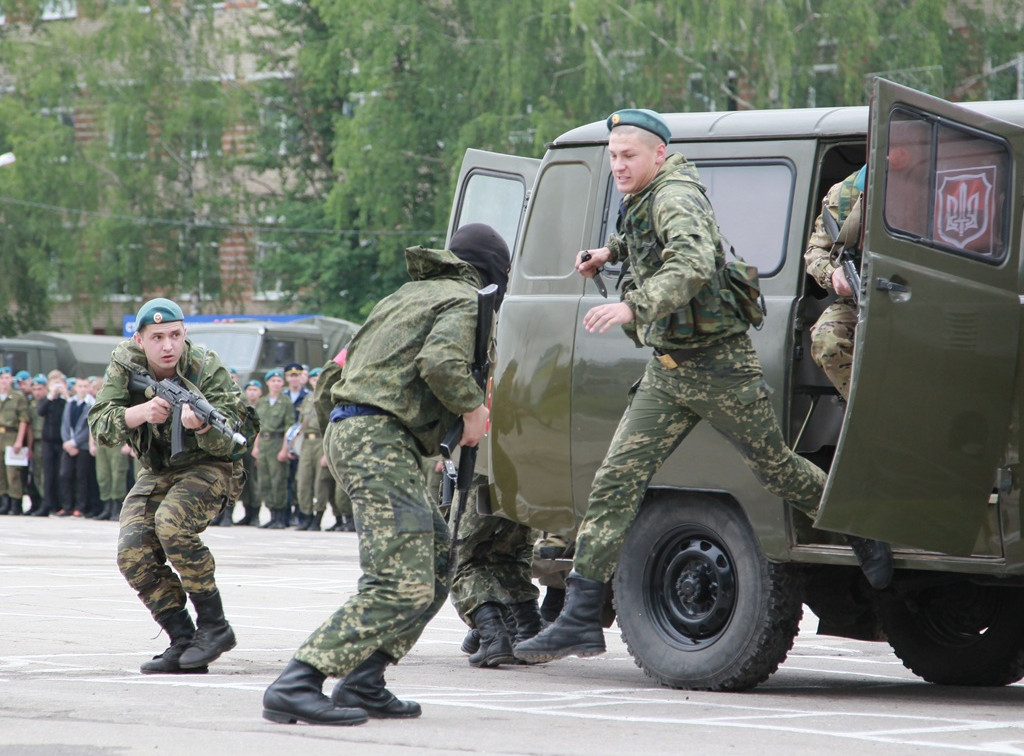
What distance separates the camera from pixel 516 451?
832 centimetres

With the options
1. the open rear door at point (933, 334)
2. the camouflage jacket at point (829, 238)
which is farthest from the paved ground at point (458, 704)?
the camouflage jacket at point (829, 238)

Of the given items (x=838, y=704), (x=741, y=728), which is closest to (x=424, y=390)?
(x=741, y=728)

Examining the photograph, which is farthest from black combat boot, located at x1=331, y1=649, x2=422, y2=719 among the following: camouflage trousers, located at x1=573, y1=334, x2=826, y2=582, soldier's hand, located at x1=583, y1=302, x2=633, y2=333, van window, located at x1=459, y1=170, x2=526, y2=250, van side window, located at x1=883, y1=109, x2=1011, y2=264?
van window, located at x1=459, y1=170, x2=526, y2=250

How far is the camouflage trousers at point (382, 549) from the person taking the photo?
20.1 ft

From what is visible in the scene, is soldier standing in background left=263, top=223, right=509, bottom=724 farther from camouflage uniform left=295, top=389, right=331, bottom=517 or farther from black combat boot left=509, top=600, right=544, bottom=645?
camouflage uniform left=295, top=389, right=331, bottom=517

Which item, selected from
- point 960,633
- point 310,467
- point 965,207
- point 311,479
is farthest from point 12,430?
point 965,207

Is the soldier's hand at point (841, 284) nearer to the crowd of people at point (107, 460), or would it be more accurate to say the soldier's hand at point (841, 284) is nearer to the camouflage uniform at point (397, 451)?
the camouflage uniform at point (397, 451)

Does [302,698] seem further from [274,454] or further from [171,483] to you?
[274,454]

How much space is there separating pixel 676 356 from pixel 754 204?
969 mm

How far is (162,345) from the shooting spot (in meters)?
8.41

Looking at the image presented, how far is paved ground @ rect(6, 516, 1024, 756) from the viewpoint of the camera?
5.96 meters

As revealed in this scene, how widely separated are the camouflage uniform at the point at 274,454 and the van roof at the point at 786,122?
15109 millimetres

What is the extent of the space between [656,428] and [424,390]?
1.14 metres

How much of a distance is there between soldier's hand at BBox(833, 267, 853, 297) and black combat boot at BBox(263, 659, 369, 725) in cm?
259
